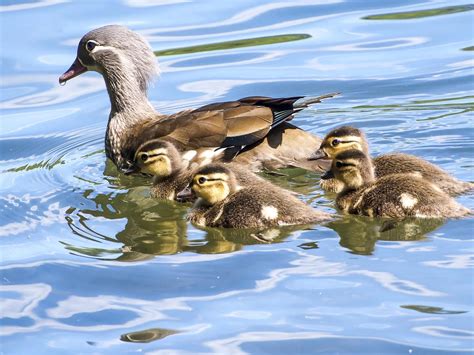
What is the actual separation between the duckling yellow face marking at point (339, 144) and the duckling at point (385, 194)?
1.25 ft

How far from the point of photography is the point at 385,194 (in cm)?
769

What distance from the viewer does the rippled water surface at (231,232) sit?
6.34 m

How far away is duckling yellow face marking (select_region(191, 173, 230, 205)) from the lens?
26.1ft

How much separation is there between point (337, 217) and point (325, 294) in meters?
1.33

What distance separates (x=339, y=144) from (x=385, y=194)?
3.11ft

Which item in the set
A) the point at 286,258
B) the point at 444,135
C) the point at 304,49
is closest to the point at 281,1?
the point at 304,49

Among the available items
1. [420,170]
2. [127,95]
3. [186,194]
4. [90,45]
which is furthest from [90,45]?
[420,170]

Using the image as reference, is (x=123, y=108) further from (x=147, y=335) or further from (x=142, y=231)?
(x=147, y=335)

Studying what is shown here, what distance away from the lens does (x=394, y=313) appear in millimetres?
6316

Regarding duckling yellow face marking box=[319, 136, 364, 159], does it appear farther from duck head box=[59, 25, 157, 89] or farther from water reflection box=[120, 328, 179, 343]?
water reflection box=[120, 328, 179, 343]

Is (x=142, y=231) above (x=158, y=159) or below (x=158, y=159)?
below

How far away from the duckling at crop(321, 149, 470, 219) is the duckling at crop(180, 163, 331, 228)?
30 centimetres

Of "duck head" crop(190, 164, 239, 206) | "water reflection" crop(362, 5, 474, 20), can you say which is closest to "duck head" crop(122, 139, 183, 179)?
"duck head" crop(190, 164, 239, 206)

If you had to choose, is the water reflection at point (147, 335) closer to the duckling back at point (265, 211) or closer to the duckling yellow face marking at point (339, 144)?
the duckling back at point (265, 211)
